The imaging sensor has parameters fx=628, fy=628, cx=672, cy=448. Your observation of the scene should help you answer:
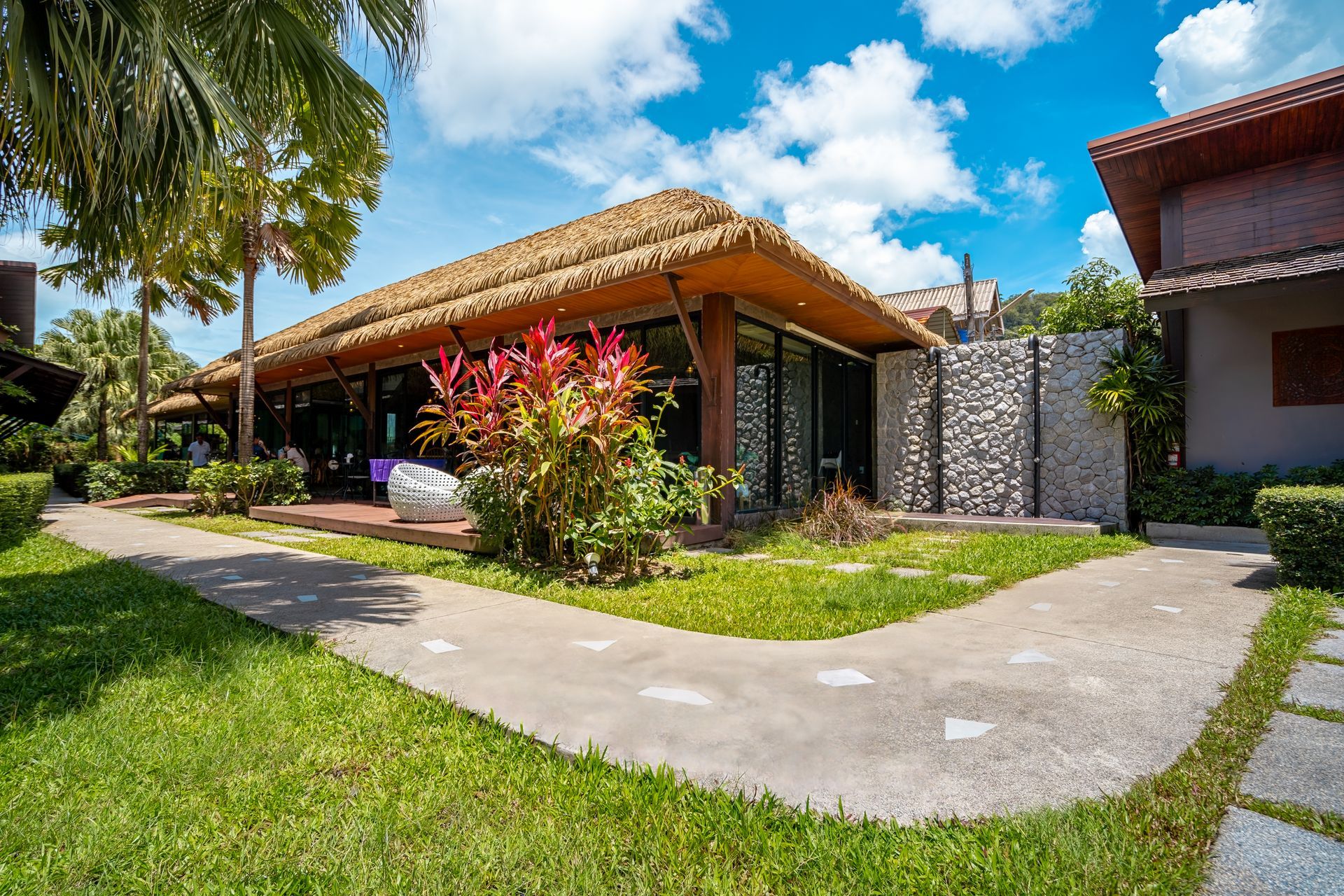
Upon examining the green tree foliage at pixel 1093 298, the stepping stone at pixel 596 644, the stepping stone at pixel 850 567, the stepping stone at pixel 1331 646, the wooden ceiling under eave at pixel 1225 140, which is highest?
the wooden ceiling under eave at pixel 1225 140

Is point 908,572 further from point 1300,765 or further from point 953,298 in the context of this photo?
point 953,298

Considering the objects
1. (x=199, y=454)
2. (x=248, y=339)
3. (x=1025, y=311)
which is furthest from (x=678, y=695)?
(x=1025, y=311)

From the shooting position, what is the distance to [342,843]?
160 centimetres

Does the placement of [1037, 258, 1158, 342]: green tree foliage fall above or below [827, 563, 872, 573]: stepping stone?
above

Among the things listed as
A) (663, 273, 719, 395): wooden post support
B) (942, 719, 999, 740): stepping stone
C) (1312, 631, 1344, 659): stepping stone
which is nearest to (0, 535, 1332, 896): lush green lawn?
(942, 719, 999, 740): stepping stone

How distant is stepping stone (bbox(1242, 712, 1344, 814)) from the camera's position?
1.76 metres

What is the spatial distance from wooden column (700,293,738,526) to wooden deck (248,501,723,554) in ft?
2.47

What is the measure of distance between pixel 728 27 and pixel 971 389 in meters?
6.61

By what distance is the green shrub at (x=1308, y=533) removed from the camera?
4.46 metres

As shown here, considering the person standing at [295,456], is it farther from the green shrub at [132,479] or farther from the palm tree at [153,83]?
the palm tree at [153,83]

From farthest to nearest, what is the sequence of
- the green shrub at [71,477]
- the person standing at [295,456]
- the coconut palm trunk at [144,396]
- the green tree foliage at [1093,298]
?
the green shrub at [71,477] → the coconut palm trunk at [144,396] → the green tree foliage at [1093,298] → the person standing at [295,456]

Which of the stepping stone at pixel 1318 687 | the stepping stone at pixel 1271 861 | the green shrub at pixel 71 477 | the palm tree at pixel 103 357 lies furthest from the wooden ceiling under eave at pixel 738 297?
the palm tree at pixel 103 357

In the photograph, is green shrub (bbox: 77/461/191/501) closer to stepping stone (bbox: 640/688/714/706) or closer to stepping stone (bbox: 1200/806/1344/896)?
stepping stone (bbox: 640/688/714/706)

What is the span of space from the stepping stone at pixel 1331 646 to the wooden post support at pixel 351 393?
12.5 meters
